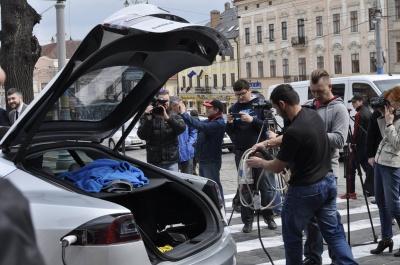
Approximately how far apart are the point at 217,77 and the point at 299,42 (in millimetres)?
17199

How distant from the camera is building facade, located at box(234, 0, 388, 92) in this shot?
200ft

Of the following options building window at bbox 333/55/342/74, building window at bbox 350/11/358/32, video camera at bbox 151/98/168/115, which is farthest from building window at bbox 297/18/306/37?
video camera at bbox 151/98/168/115

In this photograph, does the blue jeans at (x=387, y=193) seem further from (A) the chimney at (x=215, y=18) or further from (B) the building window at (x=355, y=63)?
(A) the chimney at (x=215, y=18)

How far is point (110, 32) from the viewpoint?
13.6 ft

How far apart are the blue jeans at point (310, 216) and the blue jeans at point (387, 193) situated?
1453 mm

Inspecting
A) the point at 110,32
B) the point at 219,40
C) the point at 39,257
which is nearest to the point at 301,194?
the point at 219,40

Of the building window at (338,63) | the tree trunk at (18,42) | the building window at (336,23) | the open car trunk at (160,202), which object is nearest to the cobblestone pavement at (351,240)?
the open car trunk at (160,202)

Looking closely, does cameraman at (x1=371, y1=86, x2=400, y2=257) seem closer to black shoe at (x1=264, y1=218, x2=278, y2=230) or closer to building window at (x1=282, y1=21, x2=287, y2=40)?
black shoe at (x1=264, y1=218, x2=278, y2=230)

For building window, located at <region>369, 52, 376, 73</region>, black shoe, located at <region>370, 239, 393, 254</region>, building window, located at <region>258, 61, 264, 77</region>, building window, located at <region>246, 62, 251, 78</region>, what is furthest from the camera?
building window, located at <region>246, 62, 251, 78</region>

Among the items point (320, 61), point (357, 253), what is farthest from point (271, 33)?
point (357, 253)

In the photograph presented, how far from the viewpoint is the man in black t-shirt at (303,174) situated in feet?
18.0

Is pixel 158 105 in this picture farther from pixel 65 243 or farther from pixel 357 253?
pixel 65 243

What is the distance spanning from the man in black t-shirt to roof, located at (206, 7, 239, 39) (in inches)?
2883

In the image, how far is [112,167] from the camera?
5012 millimetres
